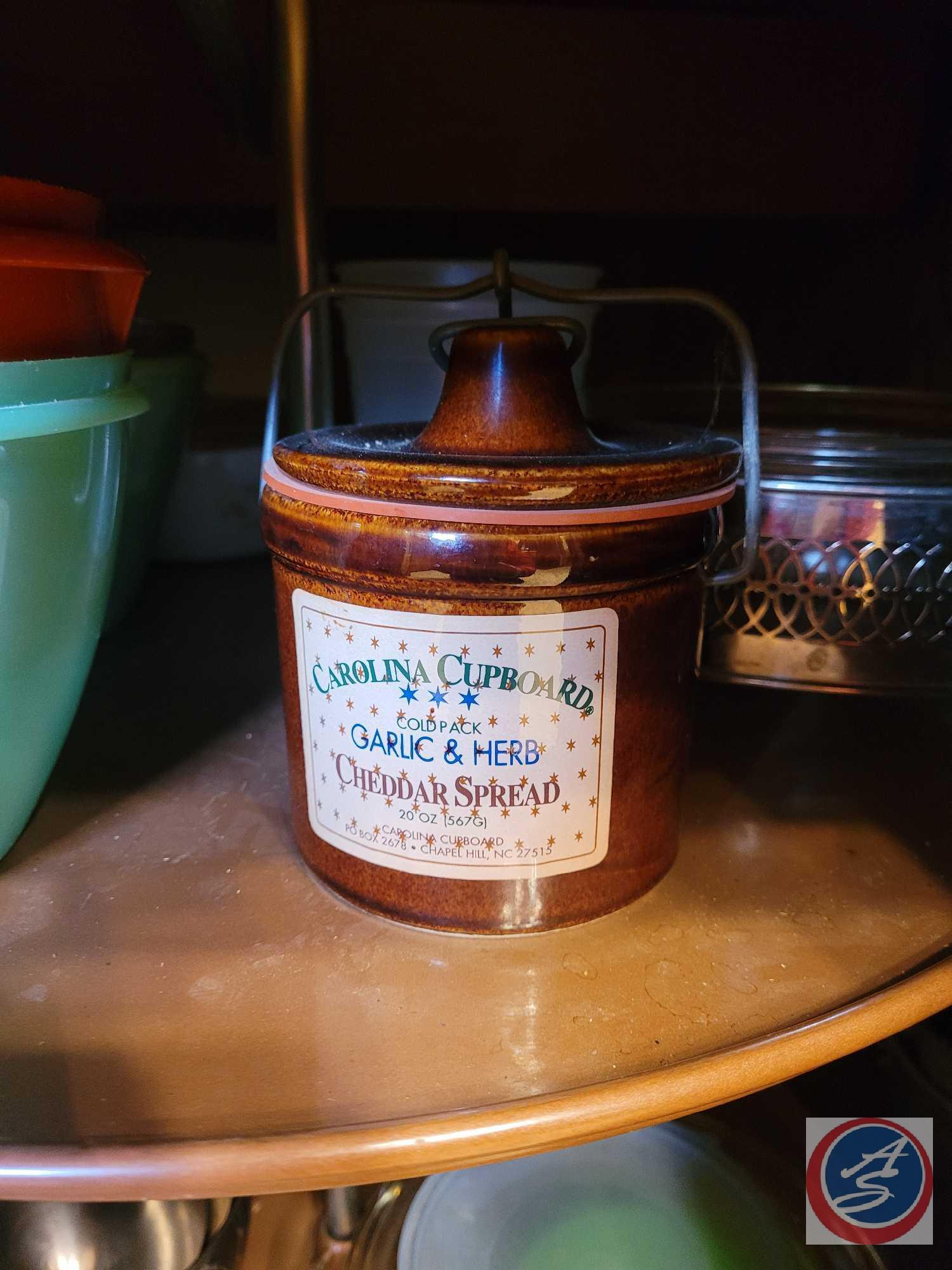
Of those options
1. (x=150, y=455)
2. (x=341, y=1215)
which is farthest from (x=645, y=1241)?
(x=150, y=455)

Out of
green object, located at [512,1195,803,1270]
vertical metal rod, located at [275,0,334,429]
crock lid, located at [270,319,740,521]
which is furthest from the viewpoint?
vertical metal rod, located at [275,0,334,429]

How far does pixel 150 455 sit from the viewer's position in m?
0.58

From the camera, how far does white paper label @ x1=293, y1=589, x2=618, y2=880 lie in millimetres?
296

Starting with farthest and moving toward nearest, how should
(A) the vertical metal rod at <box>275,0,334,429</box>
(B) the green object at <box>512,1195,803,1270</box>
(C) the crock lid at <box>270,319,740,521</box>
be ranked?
(A) the vertical metal rod at <box>275,0,334,429</box>
(B) the green object at <box>512,1195,803,1270</box>
(C) the crock lid at <box>270,319,740,521</box>

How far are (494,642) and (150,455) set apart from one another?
370 mm

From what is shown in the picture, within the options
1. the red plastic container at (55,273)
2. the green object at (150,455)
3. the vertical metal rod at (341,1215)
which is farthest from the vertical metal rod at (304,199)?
the vertical metal rod at (341,1215)

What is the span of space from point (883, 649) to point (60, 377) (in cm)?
33

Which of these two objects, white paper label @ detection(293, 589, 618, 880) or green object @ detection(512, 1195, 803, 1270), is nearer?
white paper label @ detection(293, 589, 618, 880)

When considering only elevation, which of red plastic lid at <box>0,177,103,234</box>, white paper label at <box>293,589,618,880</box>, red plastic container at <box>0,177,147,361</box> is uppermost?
red plastic lid at <box>0,177,103,234</box>

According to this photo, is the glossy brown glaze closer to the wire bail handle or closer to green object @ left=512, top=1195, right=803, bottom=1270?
the wire bail handle

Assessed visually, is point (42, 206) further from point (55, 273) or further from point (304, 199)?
point (304, 199)

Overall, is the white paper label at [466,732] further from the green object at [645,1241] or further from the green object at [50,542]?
the green object at [645,1241]

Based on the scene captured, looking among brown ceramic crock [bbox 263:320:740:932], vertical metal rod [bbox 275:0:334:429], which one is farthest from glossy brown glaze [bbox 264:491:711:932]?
vertical metal rod [bbox 275:0:334:429]

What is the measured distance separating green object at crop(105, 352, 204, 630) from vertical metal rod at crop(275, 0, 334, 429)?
0.07m
